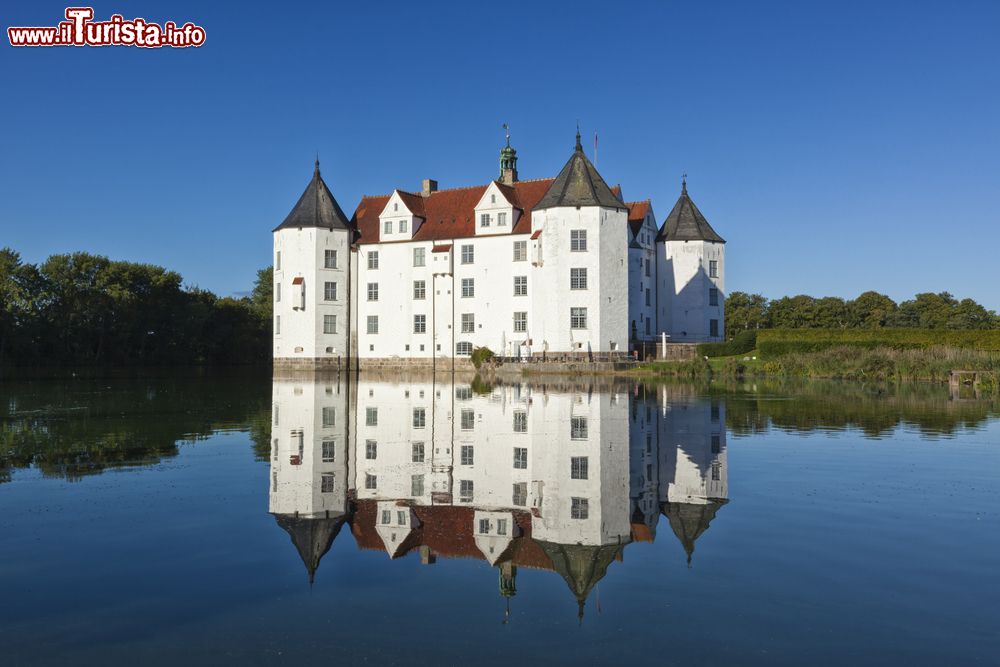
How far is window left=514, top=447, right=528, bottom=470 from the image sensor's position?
1155 cm

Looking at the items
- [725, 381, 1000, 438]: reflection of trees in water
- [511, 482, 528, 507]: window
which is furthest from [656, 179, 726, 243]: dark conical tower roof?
[511, 482, 528, 507]: window

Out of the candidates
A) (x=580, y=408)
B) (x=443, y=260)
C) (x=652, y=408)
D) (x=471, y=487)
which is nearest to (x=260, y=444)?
(x=471, y=487)

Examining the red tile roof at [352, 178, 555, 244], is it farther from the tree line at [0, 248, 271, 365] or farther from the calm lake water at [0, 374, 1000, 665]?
the calm lake water at [0, 374, 1000, 665]

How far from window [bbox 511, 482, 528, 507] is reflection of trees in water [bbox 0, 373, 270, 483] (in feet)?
19.4

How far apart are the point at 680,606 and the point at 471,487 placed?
4744 millimetres

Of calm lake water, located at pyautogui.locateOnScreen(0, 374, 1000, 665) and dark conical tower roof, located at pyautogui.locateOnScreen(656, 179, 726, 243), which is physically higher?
dark conical tower roof, located at pyautogui.locateOnScreen(656, 179, 726, 243)

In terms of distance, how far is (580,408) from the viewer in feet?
70.2

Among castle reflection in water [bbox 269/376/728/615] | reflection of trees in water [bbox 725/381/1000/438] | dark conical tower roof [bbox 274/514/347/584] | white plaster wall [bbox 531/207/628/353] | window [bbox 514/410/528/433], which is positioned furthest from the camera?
white plaster wall [bbox 531/207/628/353]

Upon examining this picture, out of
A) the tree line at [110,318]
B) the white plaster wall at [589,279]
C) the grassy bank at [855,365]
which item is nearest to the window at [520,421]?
the grassy bank at [855,365]

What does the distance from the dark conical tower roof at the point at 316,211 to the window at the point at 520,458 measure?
1649 inches

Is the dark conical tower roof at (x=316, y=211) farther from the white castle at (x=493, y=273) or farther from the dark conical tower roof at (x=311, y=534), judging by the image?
the dark conical tower roof at (x=311, y=534)

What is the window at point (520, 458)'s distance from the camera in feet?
37.9

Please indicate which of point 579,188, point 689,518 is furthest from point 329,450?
point 579,188

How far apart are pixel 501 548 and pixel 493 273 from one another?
43216 mm
